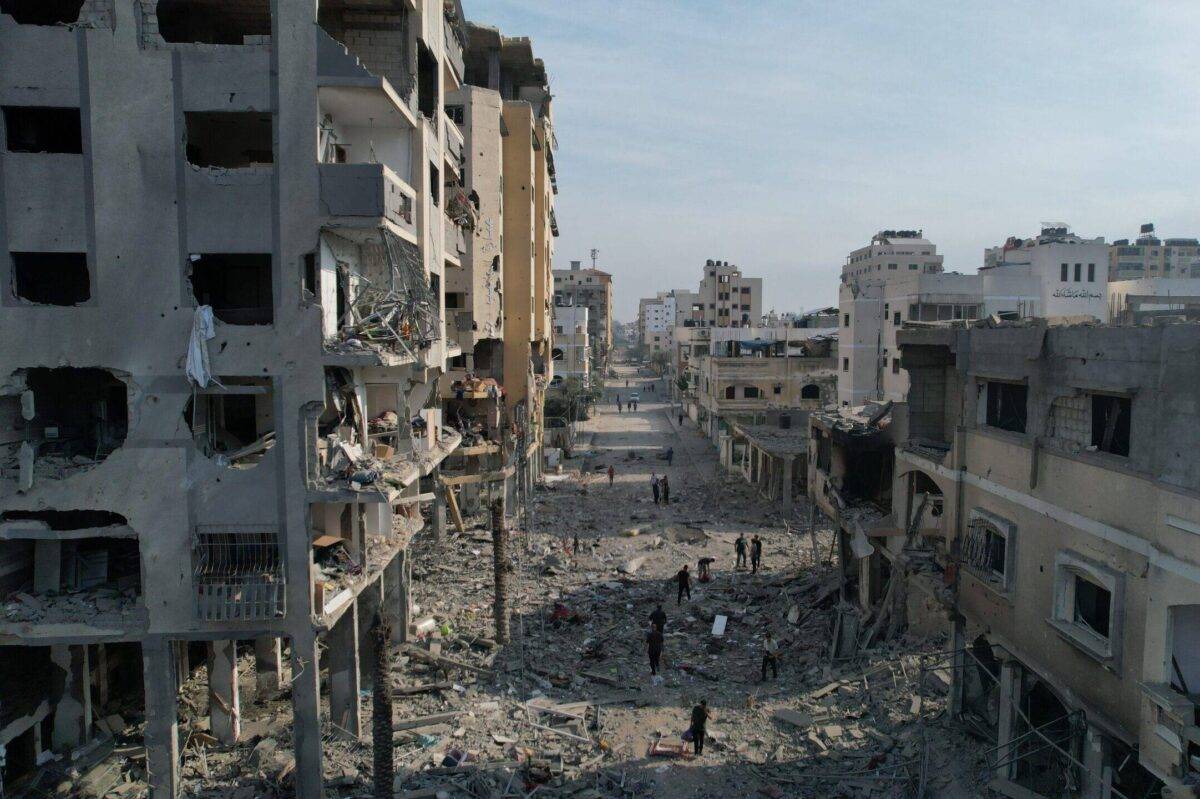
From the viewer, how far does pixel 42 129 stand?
1368 cm

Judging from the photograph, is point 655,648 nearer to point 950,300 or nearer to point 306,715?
point 306,715

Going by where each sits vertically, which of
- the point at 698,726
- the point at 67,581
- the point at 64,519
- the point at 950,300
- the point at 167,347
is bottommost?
the point at 698,726

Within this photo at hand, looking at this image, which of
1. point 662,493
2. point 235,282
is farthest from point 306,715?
point 662,493

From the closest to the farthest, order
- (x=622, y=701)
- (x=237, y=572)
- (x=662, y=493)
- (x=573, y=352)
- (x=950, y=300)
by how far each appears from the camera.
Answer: (x=237, y=572)
(x=622, y=701)
(x=662, y=493)
(x=950, y=300)
(x=573, y=352)

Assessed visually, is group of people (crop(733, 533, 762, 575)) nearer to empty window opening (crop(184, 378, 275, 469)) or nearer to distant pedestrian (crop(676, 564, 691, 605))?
distant pedestrian (crop(676, 564, 691, 605))

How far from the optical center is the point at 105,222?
1232 cm

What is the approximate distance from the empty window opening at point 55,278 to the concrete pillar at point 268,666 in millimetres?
8109

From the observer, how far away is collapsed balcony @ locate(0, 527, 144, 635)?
12969 millimetres

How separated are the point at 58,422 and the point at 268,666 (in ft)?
22.6

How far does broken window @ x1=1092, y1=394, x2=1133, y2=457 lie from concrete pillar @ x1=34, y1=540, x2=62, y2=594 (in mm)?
16903

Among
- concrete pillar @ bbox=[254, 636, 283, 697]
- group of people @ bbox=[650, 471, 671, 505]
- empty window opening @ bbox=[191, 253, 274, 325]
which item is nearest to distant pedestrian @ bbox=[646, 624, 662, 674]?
concrete pillar @ bbox=[254, 636, 283, 697]

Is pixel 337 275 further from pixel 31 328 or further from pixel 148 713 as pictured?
pixel 148 713

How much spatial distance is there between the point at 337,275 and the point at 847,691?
13279 millimetres

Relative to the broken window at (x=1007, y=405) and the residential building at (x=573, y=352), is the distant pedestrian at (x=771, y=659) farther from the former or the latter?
the residential building at (x=573, y=352)
